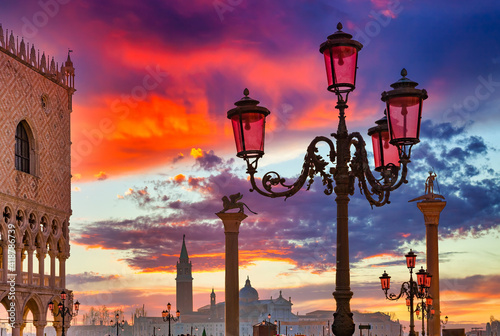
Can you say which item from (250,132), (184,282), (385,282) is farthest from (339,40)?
(184,282)

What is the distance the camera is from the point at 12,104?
27312 millimetres

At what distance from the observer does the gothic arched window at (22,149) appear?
92.9ft

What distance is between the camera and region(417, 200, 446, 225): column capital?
19.8m

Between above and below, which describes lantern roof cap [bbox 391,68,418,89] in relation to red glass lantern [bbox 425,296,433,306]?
above

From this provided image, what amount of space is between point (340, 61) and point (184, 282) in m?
131

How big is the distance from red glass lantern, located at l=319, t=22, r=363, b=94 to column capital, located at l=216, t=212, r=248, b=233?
11791 mm

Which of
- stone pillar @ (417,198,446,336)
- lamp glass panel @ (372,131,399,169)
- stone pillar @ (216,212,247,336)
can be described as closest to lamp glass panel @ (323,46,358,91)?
lamp glass panel @ (372,131,399,169)

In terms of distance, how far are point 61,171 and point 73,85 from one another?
379 centimetres

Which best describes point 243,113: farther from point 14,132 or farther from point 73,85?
point 73,85

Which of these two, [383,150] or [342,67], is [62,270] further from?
[342,67]

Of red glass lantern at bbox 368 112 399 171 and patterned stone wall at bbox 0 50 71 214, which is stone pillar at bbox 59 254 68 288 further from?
red glass lantern at bbox 368 112 399 171

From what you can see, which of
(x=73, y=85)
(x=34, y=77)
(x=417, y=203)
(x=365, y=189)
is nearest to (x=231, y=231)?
(x=417, y=203)

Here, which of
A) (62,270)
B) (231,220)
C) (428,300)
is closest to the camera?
(231,220)

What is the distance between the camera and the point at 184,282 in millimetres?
135750
